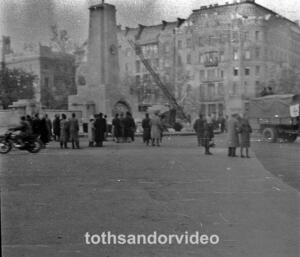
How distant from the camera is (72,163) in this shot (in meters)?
4.54

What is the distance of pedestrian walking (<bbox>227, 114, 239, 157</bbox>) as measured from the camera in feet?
13.0

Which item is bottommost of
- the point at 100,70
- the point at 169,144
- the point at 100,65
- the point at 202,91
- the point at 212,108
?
the point at 169,144

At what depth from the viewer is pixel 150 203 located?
163 inches

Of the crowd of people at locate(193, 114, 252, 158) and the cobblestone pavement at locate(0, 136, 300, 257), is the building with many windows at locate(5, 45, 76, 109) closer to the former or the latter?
the cobblestone pavement at locate(0, 136, 300, 257)

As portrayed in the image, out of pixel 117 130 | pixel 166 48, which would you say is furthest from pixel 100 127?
pixel 166 48

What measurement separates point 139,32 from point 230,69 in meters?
0.94

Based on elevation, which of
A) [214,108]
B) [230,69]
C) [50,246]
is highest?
[230,69]

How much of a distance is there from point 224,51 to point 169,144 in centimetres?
131

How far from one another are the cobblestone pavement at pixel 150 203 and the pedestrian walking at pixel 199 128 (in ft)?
0.30

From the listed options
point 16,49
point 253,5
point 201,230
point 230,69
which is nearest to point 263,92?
point 230,69

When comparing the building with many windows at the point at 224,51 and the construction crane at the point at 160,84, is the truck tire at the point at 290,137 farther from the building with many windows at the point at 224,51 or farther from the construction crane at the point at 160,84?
the construction crane at the point at 160,84

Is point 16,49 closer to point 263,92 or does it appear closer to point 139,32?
point 139,32

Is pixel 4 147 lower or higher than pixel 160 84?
lower

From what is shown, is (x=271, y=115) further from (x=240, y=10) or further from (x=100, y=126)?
(x=100, y=126)
